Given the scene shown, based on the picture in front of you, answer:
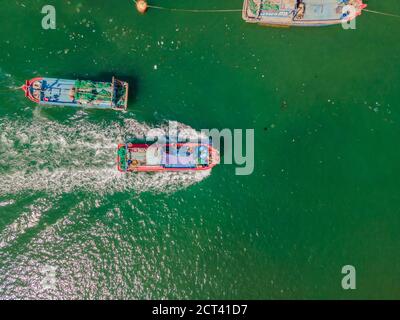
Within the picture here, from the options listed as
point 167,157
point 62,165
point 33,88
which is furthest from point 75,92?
point 167,157

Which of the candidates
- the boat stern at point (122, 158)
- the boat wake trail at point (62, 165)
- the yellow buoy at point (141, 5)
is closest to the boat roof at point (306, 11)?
the yellow buoy at point (141, 5)

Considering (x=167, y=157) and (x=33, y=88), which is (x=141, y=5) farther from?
(x=167, y=157)

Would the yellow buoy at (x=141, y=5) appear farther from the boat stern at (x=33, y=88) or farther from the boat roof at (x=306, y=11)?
the boat stern at (x=33, y=88)

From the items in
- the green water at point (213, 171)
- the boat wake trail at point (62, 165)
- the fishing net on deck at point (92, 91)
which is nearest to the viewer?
the fishing net on deck at point (92, 91)
